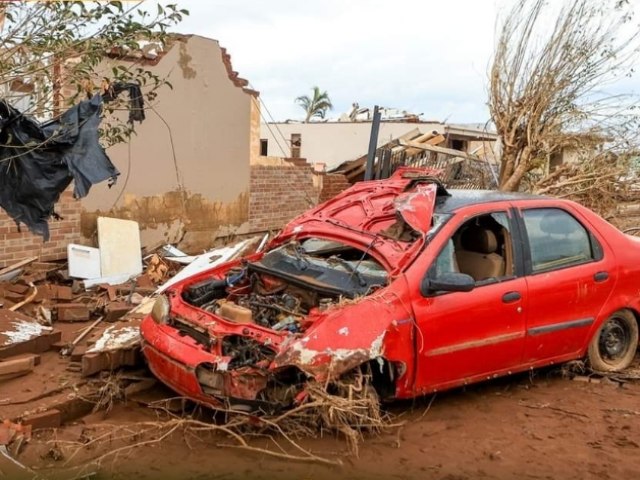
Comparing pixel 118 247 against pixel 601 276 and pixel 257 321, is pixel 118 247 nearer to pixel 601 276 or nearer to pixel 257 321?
pixel 257 321

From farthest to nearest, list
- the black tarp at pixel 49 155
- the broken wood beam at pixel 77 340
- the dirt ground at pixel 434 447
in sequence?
1. the broken wood beam at pixel 77 340
2. the black tarp at pixel 49 155
3. the dirt ground at pixel 434 447

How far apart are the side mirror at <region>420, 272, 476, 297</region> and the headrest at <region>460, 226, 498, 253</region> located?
87cm

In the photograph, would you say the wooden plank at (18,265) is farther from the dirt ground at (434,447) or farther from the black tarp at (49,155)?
the dirt ground at (434,447)

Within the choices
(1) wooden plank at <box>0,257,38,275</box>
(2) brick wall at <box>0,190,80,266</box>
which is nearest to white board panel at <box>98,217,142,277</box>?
(2) brick wall at <box>0,190,80,266</box>

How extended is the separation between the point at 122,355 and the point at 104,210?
15.6 ft

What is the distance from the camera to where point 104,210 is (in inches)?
381

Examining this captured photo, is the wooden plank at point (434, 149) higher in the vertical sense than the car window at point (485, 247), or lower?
higher

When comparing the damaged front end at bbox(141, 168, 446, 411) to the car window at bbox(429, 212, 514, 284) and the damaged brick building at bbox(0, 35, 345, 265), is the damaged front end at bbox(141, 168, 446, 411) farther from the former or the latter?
the damaged brick building at bbox(0, 35, 345, 265)

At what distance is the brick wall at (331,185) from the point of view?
47.2 feet

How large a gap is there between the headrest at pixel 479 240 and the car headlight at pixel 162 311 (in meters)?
2.41

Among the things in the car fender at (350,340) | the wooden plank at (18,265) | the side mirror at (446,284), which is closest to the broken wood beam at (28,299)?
the wooden plank at (18,265)

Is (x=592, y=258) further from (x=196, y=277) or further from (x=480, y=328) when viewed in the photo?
(x=196, y=277)

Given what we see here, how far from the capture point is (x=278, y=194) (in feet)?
43.6

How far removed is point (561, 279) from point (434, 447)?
1819 mm
